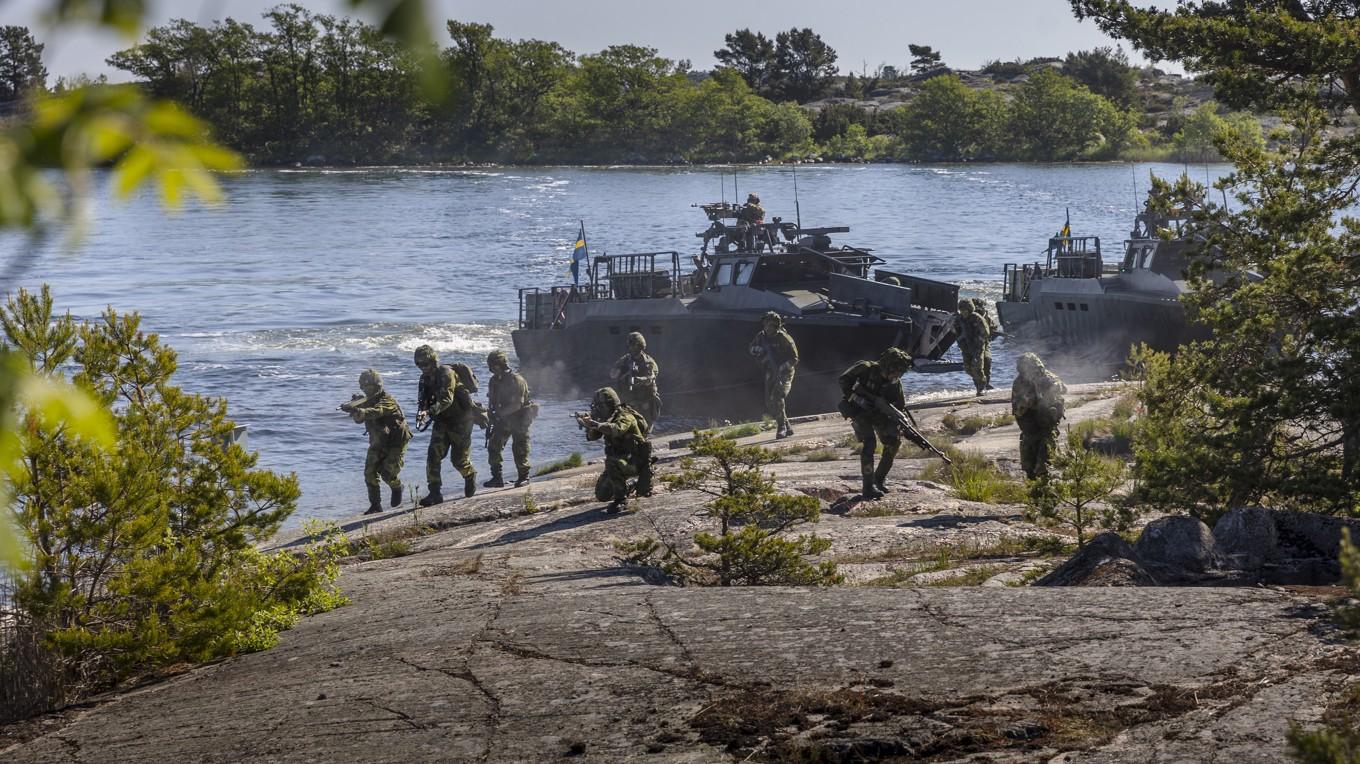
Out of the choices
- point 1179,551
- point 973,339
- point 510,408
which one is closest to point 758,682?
point 1179,551

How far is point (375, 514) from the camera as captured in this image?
1509cm

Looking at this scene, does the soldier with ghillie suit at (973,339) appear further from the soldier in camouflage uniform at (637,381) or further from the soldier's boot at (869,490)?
the soldier's boot at (869,490)

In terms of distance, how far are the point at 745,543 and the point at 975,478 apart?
5.53m

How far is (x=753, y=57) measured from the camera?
6358 inches

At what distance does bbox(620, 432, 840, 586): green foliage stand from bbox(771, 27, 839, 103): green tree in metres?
155

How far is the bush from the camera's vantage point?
22.0 ft

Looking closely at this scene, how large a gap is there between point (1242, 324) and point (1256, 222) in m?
0.88

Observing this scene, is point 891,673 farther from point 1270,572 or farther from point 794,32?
point 794,32

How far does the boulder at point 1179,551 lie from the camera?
314 inches

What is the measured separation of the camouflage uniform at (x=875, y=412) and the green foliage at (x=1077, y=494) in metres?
1.87

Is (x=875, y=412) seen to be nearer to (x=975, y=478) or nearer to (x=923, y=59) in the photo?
(x=975, y=478)

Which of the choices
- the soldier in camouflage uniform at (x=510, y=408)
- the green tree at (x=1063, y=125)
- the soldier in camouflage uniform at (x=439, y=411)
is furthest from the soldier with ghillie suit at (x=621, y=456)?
the green tree at (x=1063, y=125)

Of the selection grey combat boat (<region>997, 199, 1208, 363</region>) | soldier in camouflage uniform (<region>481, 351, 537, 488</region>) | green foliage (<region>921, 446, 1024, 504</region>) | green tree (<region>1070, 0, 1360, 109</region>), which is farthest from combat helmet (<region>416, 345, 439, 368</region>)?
grey combat boat (<region>997, 199, 1208, 363</region>)

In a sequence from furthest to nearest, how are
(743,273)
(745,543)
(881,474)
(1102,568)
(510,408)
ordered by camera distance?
(743,273)
(510,408)
(881,474)
(745,543)
(1102,568)
